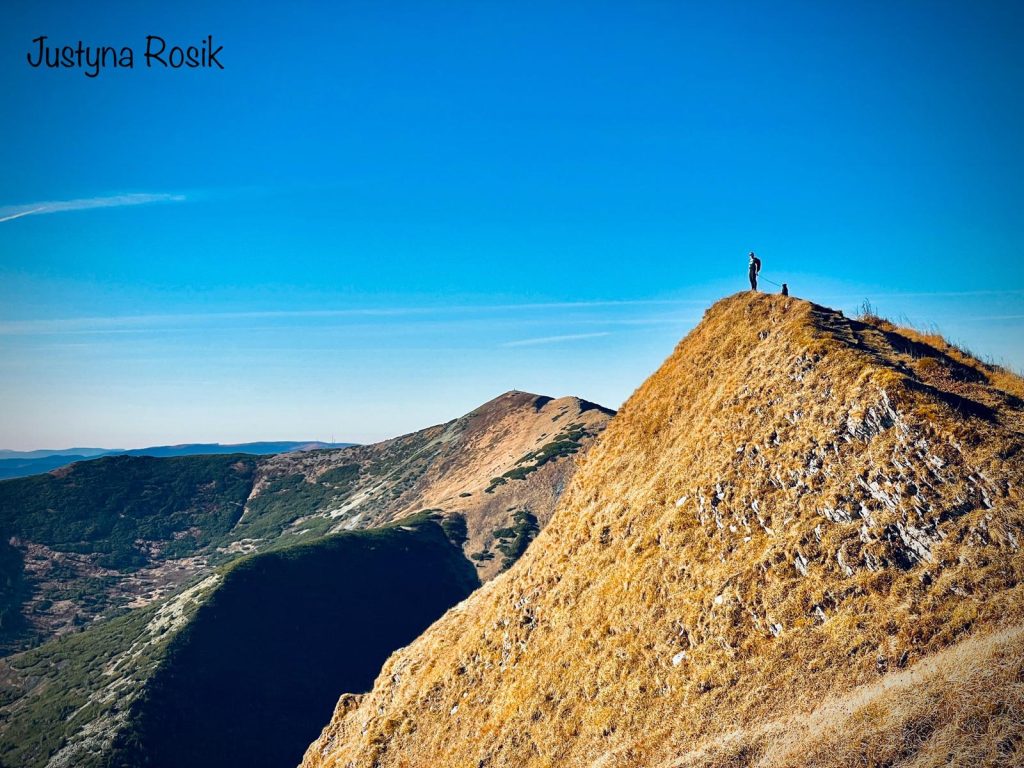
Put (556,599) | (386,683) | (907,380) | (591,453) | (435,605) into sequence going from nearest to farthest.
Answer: (907,380), (556,599), (386,683), (591,453), (435,605)

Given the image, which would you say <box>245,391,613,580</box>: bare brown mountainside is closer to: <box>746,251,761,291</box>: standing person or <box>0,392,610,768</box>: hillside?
<box>0,392,610,768</box>: hillside

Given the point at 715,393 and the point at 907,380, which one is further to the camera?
the point at 715,393

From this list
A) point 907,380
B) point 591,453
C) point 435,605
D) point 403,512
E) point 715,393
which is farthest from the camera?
point 403,512

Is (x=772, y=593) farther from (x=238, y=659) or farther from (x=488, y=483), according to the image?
(x=488, y=483)

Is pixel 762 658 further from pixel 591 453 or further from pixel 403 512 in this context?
pixel 403 512

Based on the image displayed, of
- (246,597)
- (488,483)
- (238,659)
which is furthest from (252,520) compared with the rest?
(238,659)

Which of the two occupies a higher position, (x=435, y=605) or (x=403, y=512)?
(x=403, y=512)

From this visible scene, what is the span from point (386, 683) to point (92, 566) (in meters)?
172

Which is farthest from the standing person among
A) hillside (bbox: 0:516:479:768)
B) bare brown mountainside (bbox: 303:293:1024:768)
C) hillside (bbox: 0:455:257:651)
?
hillside (bbox: 0:455:257:651)

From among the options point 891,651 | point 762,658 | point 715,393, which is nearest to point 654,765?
point 762,658

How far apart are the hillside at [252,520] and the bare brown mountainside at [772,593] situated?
84252mm

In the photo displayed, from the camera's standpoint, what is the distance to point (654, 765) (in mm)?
17922

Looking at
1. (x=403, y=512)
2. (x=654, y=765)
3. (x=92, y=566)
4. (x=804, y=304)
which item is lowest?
(x=92, y=566)

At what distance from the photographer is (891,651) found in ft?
53.5
